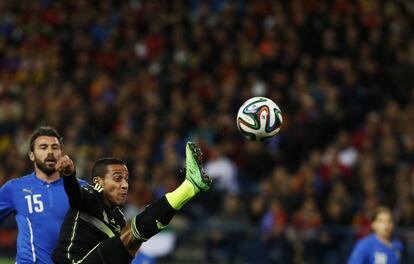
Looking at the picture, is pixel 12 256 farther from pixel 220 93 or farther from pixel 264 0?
pixel 264 0

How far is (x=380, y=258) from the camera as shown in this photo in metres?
10.2

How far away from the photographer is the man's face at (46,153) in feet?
27.6

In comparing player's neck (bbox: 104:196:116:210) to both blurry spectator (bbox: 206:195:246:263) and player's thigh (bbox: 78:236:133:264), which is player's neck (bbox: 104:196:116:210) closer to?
player's thigh (bbox: 78:236:133:264)

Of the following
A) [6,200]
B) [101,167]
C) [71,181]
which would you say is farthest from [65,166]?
[6,200]

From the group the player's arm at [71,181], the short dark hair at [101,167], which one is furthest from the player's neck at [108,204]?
the player's arm at [71,181]

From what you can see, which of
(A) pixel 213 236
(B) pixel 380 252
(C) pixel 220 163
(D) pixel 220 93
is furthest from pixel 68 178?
(D) pixel 220 93

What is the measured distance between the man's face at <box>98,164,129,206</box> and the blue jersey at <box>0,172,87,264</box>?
76cm

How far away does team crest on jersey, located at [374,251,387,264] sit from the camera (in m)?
10.2

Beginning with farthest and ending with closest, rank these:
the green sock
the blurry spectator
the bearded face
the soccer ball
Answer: the blurry spectator, the bearded face, the soccer ball, the green sock

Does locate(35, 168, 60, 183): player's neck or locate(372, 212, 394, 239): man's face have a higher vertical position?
locate(372, 212, 394, 239): man's face

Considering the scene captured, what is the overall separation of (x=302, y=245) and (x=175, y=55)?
5.87 meters

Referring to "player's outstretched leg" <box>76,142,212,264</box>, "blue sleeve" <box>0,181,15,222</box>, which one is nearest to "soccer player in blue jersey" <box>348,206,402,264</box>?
"player's outstretched leg" <box>76,142,212,264</box>

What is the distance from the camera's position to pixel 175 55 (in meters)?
18.5

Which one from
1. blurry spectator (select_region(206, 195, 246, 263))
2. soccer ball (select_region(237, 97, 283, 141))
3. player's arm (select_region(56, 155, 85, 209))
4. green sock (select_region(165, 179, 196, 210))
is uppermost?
blurry spectator (select_region(206, 195, 246, 263))
